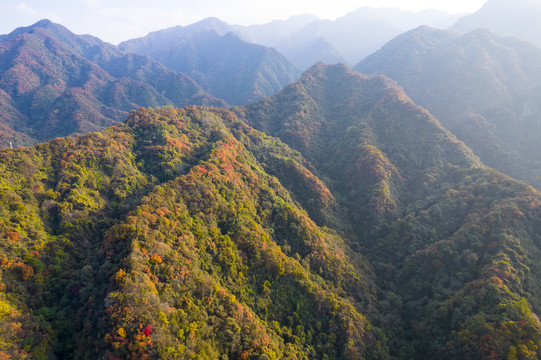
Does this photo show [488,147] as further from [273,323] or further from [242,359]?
[242,359]

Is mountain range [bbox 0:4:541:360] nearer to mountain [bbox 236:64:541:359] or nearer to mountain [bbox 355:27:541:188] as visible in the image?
mountain [bbox 236:64:541:359]

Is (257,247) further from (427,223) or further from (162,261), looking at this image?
(427,223)

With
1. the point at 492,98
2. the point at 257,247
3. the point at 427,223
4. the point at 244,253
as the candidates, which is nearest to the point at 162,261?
the point at 244,253

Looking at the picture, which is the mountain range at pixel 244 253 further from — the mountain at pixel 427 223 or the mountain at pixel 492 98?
the mountain at pixel 492 98

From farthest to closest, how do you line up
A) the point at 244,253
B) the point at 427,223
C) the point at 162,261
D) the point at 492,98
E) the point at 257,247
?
the point at 492,98
the point at 427,223
the point at 257,247
the point at 244,253
the point at 162,261

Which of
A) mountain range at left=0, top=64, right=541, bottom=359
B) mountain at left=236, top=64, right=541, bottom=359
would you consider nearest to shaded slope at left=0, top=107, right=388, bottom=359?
mountain range at left=0, top=64, right=541, bottom=359
